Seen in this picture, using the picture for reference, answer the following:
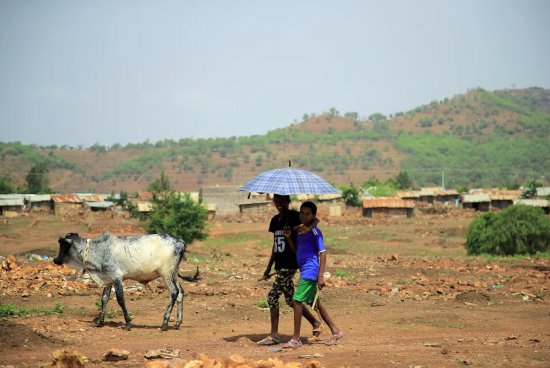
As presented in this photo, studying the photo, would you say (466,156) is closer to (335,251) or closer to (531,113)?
(531,113)

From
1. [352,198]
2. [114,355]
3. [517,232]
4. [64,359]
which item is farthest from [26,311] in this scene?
[352,198]

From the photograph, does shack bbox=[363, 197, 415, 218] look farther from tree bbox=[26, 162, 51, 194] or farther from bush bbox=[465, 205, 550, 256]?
tree bbox=[26, 162, 51, 194]

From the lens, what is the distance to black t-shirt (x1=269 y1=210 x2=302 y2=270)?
10.5 metres

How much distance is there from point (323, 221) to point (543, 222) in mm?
28479

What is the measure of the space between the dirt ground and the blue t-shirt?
109 cm

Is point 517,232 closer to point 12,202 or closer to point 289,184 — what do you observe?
point 289,184

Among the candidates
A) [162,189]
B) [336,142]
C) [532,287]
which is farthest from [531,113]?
[532,287]

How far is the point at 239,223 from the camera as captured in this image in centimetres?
6050

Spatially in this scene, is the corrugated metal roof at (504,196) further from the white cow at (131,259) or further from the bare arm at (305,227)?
the bare arm at (305,227)

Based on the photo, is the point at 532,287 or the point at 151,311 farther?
the point at 532,287

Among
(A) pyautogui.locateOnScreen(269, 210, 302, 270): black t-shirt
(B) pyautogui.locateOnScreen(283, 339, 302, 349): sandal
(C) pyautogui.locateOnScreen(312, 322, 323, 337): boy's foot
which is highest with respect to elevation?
(A) pyautogui.locateOnScreen(269, 210, 302, 270): black t-shirt

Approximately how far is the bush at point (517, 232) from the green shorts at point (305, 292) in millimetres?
23393

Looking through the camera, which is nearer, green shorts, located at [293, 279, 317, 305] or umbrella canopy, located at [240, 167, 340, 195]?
green shorts, located at [293, 279, 317, 305]

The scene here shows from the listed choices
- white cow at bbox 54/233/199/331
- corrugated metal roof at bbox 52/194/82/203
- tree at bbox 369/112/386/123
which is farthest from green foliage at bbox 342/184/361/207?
tree at bbox 369/112/386/123
